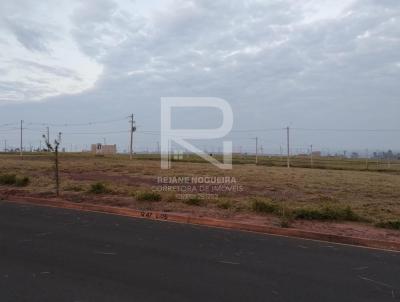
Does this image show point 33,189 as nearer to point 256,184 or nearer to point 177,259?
point 256,184

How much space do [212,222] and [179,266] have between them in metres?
4.60

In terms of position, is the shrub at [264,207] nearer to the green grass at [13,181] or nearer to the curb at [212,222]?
the curb at [212,222]

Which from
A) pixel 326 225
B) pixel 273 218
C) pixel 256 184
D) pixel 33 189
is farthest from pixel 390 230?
pixel 33 189

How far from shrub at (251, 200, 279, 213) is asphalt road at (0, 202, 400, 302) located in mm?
2793

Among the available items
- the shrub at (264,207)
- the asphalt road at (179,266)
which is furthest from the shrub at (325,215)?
the asphalt road at (179,266)

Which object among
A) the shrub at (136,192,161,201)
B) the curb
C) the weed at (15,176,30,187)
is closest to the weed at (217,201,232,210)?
the curb

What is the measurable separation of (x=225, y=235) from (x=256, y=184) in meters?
11.8

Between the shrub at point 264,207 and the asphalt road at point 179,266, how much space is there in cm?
279

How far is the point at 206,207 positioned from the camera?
14055 millimetres

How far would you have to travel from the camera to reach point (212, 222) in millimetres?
11570

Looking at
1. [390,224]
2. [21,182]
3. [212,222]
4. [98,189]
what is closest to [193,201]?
[212,222]

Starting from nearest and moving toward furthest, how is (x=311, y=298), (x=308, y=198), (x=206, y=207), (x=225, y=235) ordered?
(x=311, y=298) < (x=225, y=235) < (x=206, y=207) < (x=308, y=198)

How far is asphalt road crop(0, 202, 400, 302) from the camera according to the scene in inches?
225

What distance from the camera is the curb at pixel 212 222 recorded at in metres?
9.60
